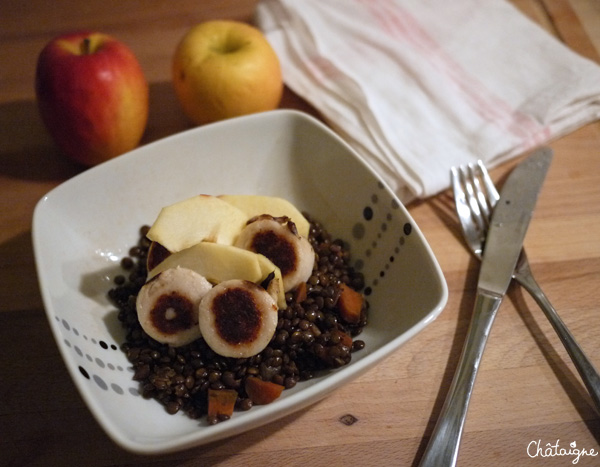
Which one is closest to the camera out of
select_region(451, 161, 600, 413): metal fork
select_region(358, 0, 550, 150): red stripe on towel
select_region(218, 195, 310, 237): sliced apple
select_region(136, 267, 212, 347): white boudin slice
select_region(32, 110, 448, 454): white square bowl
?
select_region(32, 110, 448, 454): white square bowl

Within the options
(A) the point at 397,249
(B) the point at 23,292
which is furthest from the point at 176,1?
(A) the point at 397,249

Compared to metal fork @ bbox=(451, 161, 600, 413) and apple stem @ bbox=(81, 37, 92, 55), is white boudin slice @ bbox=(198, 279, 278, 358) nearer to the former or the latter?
metal fork @ bbox=(451, 161, 600, 413)

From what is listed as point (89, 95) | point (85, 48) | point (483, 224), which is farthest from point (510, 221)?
point (85, 48)

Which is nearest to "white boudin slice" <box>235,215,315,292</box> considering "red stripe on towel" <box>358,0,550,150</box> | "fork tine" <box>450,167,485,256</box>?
"fork tine" <box>450,167,485,256</box>

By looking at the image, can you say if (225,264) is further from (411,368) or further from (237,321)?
(411,368)

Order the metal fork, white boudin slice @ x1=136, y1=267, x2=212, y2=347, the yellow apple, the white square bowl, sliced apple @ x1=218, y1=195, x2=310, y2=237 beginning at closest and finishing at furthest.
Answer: the white square bowl → white boudin slice @ x1=136, y1=267, x2=212, y2=347 → the metal fork → sliced apple @ x1=218, y1=195, x2=310, y2=237 → the yellow apple

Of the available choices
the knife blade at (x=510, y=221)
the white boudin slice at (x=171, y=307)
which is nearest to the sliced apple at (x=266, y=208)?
the white boudin slice at (x=171, y=307)
